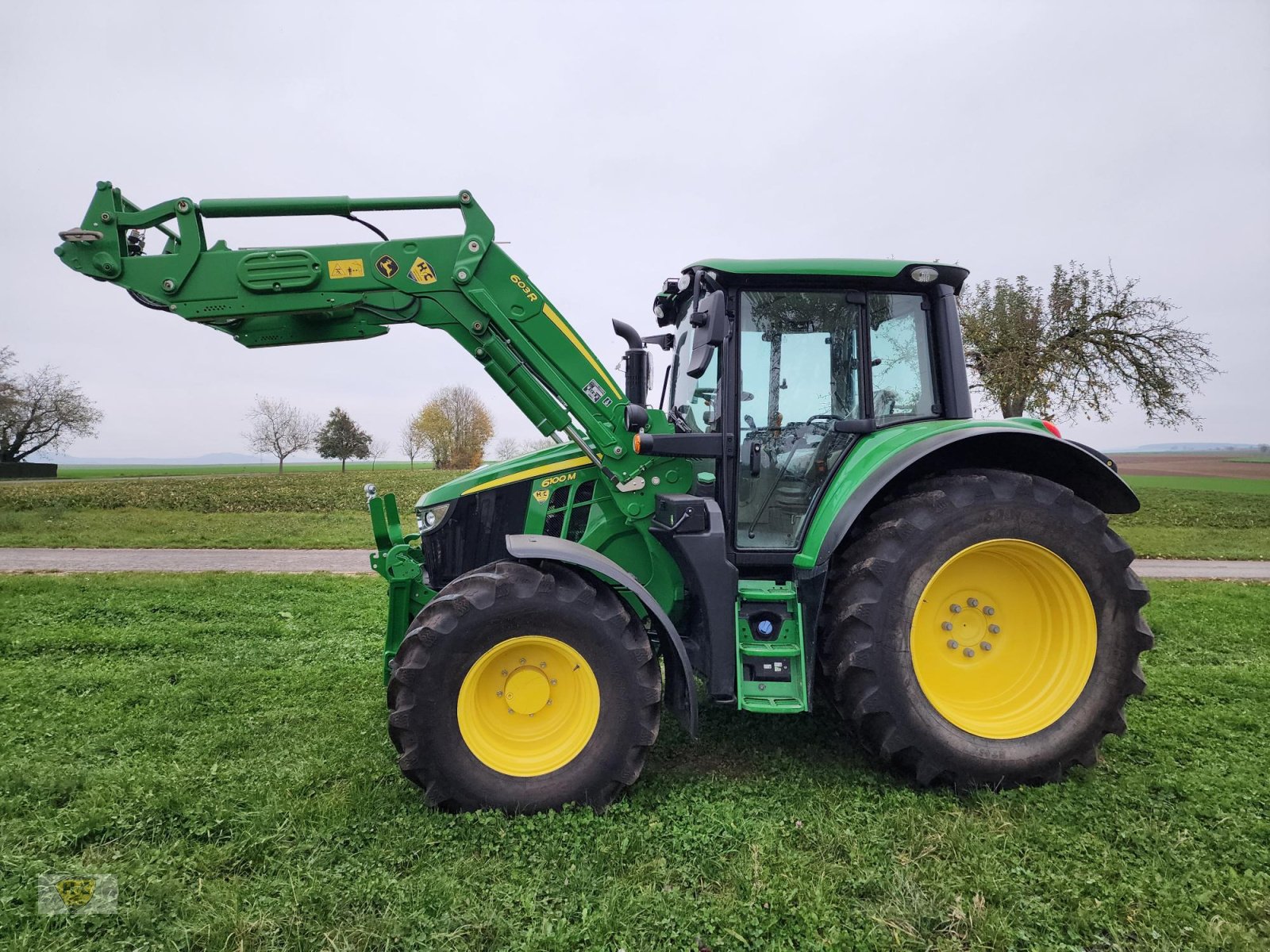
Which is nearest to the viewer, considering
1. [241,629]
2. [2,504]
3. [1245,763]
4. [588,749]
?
[588,749]

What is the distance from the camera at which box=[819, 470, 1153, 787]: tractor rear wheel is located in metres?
3.18

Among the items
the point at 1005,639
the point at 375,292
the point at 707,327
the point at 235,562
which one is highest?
the point at 375,292

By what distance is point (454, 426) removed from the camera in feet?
141

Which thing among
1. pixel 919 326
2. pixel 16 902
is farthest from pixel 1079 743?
pixel 16 902

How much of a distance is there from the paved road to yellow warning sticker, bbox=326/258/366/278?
7.41m

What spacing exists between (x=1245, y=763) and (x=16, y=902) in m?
5.33

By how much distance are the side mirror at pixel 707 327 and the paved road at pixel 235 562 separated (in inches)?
317

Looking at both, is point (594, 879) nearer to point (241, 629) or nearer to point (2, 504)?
point (241, 629)

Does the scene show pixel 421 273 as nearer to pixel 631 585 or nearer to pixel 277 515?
pixel 631 585

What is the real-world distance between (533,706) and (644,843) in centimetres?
77

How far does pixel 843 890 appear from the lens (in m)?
2.52

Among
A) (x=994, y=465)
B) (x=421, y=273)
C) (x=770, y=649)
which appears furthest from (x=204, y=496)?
(x=994, y=465)

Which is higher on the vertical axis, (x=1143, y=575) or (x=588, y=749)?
(x=588, y=749)

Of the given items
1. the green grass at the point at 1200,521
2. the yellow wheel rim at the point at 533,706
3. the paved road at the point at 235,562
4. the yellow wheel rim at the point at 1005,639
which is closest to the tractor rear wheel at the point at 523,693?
the yellow wheel rim at the point at 533,706
